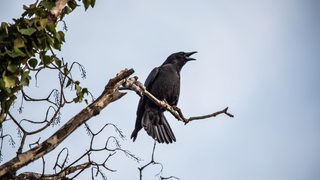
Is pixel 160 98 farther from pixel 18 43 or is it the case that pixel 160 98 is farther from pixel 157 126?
pixel 18 43

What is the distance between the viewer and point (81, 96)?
4086 mm

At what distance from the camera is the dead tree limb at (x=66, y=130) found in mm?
3502

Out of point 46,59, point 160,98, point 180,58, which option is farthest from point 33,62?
point 180,58

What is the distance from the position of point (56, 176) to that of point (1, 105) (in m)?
0.65

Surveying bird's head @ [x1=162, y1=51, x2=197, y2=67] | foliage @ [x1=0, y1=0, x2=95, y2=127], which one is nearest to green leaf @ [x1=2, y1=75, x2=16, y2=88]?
foliage @ [x1=0, y1=0, x2=95, y2=127]

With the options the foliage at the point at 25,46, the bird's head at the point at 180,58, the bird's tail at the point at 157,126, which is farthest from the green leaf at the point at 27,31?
the bird's head at the point at 180,58

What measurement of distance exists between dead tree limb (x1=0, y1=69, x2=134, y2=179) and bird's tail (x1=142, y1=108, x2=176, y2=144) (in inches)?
113

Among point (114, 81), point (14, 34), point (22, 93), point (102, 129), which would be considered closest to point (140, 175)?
point (102, 129)

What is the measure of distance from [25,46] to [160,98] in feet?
13.0

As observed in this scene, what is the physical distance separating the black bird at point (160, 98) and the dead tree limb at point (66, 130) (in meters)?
2.82

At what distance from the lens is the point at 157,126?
7141 millimetres

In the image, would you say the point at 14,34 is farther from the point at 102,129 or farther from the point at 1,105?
the point at 102,129

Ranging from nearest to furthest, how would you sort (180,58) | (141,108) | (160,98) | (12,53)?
(12,53) → (141,108) → (160,98) → (180,58)

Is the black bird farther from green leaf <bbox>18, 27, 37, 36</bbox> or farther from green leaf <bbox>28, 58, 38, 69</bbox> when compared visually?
green leaf <bbox>18, 27, 37, 36</bbox>
